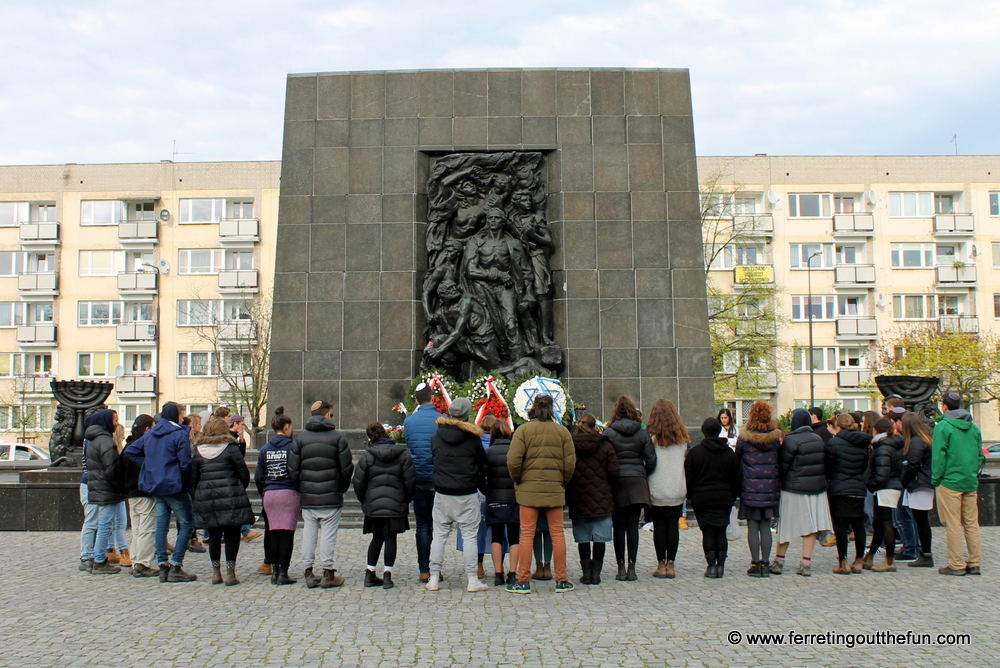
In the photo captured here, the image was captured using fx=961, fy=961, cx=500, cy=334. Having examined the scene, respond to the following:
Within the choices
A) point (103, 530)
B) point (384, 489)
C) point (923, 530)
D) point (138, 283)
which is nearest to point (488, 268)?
point (384, 489)

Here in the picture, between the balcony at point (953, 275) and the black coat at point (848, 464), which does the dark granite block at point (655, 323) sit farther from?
the balcony at point (953, 275)

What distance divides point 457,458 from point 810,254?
140 feet

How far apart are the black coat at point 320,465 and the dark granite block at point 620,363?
7.56 metres

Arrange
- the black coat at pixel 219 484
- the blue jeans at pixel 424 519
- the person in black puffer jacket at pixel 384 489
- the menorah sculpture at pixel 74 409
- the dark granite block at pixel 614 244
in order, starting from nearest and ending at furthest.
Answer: the person in black puffer jacket at pixel 384 489 → the black coat at pixel 219 484 → the blue jeans at pixel 424 519 → the dark granite block at pixel 614 244 → the menorah sculpture at pixel 74 409

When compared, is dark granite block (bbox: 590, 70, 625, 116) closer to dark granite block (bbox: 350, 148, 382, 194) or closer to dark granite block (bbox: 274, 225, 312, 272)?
dark granite block (bbox: 350, 148, 382, 194)

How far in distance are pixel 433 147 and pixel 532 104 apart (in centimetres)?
197

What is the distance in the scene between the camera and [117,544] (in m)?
11.2

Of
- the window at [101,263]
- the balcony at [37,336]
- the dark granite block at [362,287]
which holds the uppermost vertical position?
the window at [101,263]

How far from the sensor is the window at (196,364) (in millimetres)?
47644

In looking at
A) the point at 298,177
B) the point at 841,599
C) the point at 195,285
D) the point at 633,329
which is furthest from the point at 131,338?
the point at 841,599

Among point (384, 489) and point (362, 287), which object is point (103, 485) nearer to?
point (384, 489)

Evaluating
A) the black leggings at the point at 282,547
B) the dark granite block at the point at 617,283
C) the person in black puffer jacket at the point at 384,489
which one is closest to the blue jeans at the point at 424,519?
the person in black puffer jacket at the point at 384,489

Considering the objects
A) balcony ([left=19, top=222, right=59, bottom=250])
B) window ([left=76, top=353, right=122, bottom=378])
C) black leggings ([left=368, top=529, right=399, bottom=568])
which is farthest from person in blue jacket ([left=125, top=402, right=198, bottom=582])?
balcony ([left=19, top=222, right=59, bottom=250])

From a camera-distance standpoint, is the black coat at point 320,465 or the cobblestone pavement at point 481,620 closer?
the cobblestone pavement at point 481,620
